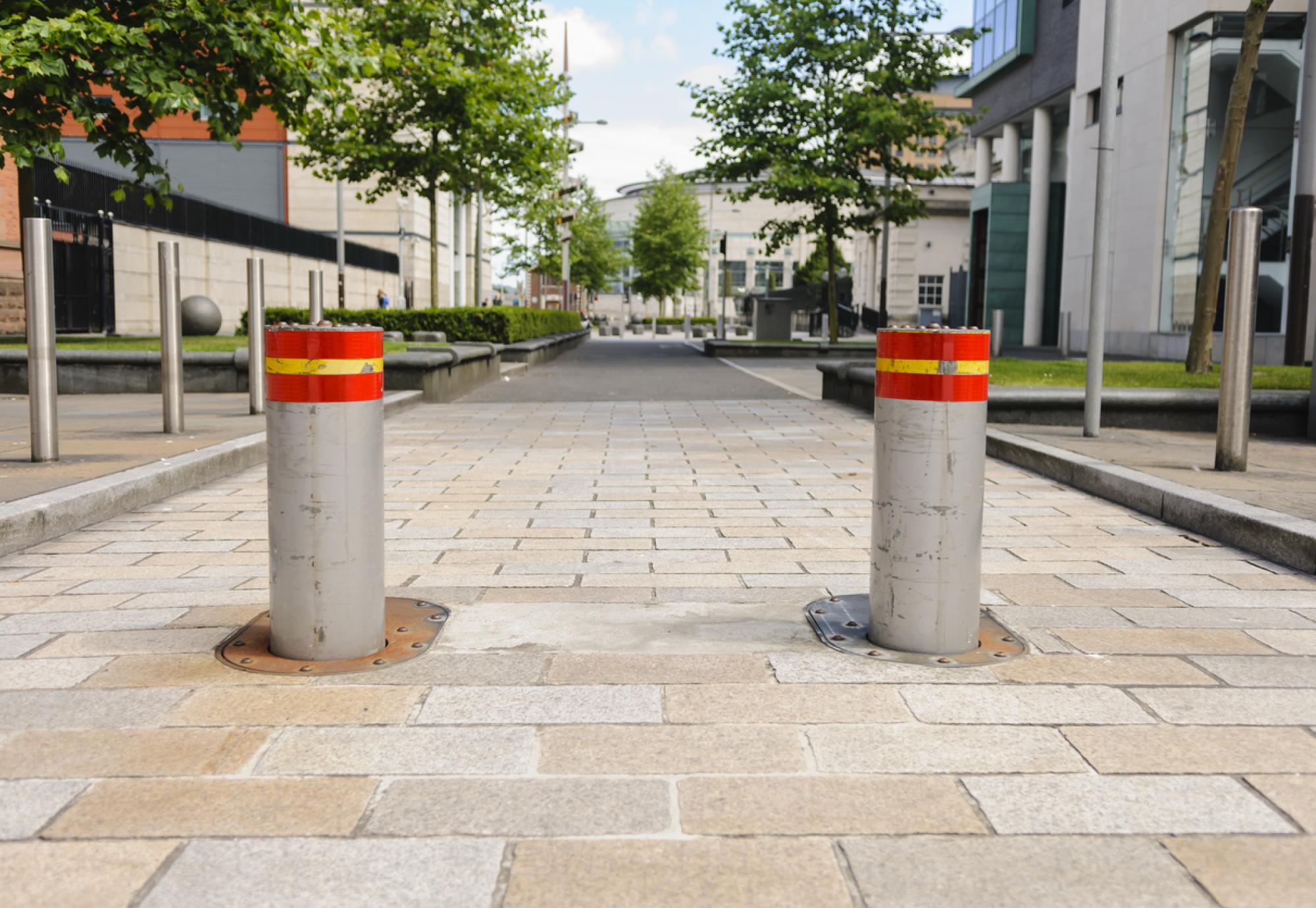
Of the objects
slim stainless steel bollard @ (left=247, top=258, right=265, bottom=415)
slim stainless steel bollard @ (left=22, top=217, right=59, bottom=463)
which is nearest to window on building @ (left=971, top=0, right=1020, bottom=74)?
slim stainless steel bollard @ (left=247, top=258, right=265, bottom=415)

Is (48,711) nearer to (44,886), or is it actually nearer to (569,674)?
(44,886)

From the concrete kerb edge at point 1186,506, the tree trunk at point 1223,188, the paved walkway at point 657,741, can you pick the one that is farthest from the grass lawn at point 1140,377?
the paved walkway at point 657,741

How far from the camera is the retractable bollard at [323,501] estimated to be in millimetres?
3842

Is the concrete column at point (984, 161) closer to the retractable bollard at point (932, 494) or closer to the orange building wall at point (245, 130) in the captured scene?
the orange building wall at point (245, 130)

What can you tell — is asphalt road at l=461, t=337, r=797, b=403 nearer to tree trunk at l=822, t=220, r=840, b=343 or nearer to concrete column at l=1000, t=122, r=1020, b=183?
tree trunk at l=822, t=220, r=840, b=343

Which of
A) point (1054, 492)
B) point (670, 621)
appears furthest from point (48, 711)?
point (1054, 492)

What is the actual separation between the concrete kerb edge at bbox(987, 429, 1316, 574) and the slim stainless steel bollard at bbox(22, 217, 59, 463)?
6.49 meters

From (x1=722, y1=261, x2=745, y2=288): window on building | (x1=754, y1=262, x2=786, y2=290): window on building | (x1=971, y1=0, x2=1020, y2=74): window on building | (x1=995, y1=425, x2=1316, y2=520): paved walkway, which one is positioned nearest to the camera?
(x1=995, y1=425, x2=1316, y2=520): paved walkway

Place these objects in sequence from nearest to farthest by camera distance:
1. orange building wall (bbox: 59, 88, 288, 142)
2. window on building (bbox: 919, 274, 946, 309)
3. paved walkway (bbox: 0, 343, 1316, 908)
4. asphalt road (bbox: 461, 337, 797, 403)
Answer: paved walkway (bbox: 0, 343, 1316, 908) → asphalt road (bbox: 461, 337, 797, 403) → orange building wall (bbox: 59, 88, 288, 142) → window on building (bbox: 919, 274, 946, 309)

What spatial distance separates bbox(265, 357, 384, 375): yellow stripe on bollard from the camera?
382cm

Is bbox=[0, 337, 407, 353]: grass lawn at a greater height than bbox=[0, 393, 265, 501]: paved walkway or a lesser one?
greater

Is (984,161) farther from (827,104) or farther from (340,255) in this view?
(340,255)

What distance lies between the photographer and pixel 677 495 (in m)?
7.75

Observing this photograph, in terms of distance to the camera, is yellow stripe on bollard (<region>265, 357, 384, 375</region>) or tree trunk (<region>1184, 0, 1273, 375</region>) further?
tree trunk (<region>1184, 0, 1273, 375</region>)
